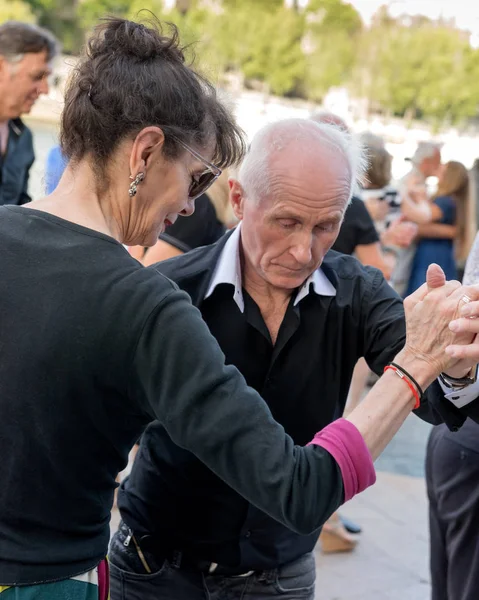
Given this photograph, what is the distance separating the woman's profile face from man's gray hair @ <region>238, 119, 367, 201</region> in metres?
0.53

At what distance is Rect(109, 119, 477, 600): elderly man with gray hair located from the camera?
208 centimetres

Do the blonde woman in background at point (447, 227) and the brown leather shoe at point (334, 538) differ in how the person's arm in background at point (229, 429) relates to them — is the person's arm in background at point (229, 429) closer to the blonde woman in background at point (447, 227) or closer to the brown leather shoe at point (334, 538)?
the brown leather shoe at point (334, 538)

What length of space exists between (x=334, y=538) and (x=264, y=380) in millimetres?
2670

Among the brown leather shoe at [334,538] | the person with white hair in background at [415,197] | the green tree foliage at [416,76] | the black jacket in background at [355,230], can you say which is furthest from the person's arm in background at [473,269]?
the green tree foliage at [416,76]

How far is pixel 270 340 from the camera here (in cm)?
211

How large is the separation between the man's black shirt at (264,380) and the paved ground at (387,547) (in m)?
2.08

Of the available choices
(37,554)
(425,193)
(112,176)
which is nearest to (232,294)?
(112,176)

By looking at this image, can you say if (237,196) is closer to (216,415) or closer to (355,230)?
(216,415)

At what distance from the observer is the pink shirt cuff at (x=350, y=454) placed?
1.40 m

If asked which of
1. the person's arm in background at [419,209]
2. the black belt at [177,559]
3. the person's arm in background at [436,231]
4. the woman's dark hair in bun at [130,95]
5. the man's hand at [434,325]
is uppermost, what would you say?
the woman's dark hair in bun at [130,95]

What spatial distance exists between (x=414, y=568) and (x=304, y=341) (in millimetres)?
2709

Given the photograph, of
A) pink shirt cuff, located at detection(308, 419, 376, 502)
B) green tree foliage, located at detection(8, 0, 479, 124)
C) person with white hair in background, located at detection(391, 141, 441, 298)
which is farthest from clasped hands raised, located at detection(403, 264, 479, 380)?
green tree foliage, located at detection(8, 0, 479, 124)

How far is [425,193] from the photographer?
7008 millimetres

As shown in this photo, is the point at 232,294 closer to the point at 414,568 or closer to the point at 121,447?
the point at 121,447
